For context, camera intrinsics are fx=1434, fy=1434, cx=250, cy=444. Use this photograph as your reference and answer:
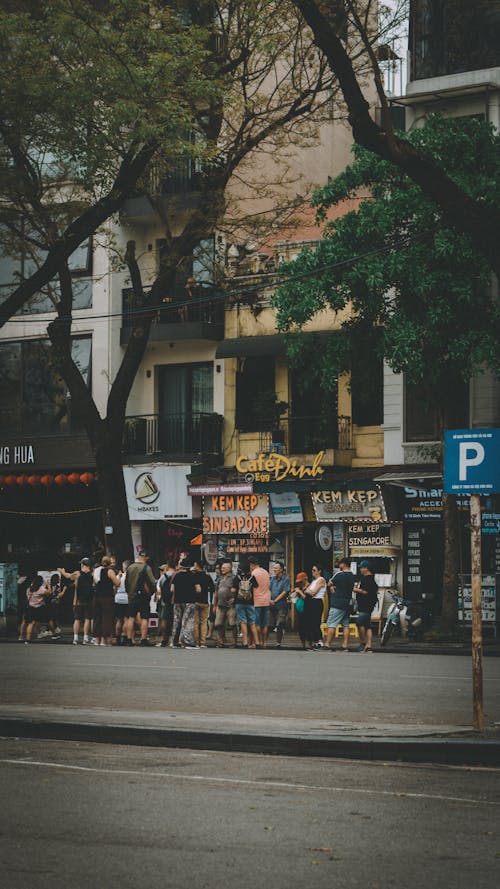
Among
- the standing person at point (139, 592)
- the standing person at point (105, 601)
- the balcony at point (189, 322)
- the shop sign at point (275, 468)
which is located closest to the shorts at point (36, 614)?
the standing person at point (105, 601)

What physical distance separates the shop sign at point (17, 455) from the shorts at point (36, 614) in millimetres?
10433

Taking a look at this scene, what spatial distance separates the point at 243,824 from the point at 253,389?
3027 centimetres

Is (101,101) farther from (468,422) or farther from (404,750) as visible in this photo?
(404,750)

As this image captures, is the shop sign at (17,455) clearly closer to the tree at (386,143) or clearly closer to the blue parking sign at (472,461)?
the tree at (386,143)

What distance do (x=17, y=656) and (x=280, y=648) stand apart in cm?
643

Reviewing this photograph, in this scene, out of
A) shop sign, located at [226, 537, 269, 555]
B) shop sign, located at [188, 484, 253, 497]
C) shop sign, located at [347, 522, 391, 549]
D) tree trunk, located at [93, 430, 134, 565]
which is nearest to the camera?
tree trunk, located at [93, 430, 134, 565]

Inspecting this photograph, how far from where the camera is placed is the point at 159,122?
24.6m

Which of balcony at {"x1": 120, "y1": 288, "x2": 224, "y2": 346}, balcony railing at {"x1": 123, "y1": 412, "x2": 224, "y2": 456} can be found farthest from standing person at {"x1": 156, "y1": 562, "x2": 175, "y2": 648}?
balcony at {"x1": 120, "y1": 288, "x2": 224, "y2": 346}

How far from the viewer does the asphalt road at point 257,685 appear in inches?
607

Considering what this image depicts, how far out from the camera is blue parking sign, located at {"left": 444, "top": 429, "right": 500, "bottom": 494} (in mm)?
12945

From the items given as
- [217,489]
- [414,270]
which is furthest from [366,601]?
[217,489]

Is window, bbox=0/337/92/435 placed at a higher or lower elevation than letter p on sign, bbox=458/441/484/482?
higher

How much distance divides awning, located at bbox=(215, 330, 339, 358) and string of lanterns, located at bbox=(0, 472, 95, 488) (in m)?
5.28

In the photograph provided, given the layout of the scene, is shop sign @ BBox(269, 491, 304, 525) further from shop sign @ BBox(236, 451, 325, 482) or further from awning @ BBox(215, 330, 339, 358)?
awning @ BBox(215, 330, 339, 358)
